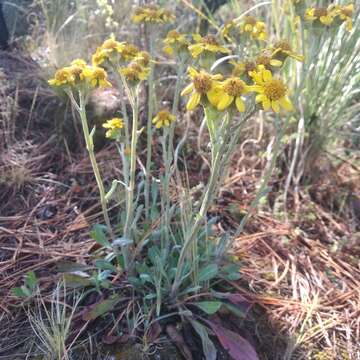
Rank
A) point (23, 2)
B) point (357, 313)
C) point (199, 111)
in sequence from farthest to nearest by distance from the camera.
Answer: point (23, 2) < point (199, 111) < point (357, 313)

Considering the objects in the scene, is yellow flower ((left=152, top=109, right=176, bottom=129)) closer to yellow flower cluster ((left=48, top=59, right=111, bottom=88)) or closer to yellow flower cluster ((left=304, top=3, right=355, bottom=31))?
yellow flower cluster ((left=48, top=59, right=111, bottom=88))

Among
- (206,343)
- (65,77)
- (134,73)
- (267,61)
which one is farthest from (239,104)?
(206,343)

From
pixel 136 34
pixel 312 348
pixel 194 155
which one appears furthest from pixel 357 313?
pixel 136 34

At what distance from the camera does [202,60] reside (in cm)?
122

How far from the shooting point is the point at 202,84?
0.99m

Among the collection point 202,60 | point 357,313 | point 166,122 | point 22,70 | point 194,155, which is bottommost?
point 357,313

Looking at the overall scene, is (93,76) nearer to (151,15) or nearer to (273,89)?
(151,15)

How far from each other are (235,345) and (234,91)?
0.72 metres

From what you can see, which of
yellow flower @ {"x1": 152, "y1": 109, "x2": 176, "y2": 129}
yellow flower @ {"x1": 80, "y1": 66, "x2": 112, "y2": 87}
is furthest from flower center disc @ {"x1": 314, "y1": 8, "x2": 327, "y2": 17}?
yellow flower @ {"x1": 80, "y1": 66, "x2": 112, "y2": 87}

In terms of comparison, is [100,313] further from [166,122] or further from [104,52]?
[104,52]

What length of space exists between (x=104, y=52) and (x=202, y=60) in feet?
0.87

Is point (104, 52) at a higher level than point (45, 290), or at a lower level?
higher

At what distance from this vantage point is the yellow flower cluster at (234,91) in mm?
969

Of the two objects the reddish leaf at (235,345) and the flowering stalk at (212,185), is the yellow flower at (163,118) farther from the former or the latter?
the reddish leaf at (235,345)
